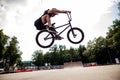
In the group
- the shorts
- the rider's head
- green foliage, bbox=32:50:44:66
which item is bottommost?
the shorts

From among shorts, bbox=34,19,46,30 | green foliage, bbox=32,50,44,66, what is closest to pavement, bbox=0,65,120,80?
shorts, bbox=34,19,46,30

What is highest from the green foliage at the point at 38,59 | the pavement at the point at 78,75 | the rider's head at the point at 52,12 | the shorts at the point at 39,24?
the green foliage at the point at 38,59

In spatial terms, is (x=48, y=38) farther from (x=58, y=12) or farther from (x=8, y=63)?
(x=8, y=63)

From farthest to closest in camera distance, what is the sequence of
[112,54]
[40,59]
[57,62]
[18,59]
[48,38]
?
[40,59]
[57,62]
[112,54]
[18,59]
[48,38]

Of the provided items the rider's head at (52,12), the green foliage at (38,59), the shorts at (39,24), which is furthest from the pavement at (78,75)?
the green foliage at (38,59)

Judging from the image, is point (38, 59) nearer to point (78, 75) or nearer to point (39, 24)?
point (78, 75)

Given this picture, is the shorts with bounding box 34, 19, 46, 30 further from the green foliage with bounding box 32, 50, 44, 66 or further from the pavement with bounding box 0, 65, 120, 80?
the green foliage with bounding box 32, 50, 44, 66

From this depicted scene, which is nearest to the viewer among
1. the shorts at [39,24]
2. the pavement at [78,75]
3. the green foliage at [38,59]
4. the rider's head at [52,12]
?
the rider's head at [52,12]

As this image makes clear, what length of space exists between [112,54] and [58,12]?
52.3m

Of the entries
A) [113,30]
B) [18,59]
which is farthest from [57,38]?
[113,30]

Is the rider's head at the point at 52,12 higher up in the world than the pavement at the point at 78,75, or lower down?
higher up

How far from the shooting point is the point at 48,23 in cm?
724

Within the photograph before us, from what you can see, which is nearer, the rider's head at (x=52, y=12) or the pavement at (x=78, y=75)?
the rider's head at (x=52, y=12)

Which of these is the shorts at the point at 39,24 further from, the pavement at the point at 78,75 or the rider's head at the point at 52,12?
the pavement at the point at 78,75
